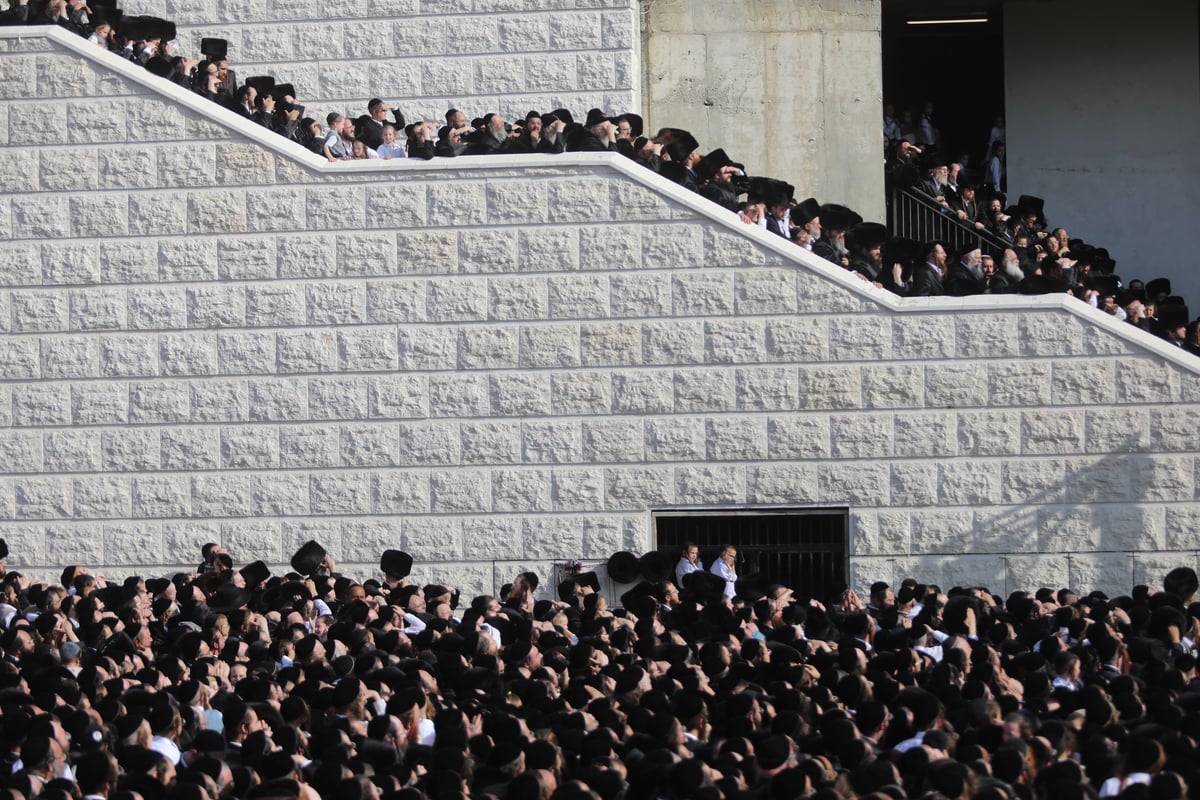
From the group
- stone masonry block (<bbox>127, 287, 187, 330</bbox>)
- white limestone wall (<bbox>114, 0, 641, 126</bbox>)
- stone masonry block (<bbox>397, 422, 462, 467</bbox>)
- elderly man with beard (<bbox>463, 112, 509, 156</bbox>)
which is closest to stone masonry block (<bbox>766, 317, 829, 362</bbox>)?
stone masonry block (<bbox>397, 422, 462, 467</bbox>)

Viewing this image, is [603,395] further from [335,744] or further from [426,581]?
[335,744]

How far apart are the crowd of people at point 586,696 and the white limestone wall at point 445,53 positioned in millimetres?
7805

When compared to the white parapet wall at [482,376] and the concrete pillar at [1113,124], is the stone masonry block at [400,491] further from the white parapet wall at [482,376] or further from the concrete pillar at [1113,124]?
the concrete pillar at [1113,124]

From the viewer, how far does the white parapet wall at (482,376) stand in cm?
1791

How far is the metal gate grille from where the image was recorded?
1836 centimetres

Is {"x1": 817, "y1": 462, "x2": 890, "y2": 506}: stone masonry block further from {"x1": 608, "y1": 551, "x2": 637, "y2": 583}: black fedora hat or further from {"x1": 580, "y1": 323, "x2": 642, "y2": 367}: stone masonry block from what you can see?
{"x1": 580, "y1": 323, "x2": 642, "y2": 367}: stone masonry block

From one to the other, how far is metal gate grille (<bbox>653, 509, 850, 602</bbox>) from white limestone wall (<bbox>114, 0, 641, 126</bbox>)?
18.3 feet

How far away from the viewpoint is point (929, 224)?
70.5 feet

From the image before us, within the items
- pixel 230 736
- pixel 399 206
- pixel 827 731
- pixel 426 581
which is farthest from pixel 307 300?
pixel 827 731

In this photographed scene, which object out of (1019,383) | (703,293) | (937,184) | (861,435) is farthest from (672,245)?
(937,184)

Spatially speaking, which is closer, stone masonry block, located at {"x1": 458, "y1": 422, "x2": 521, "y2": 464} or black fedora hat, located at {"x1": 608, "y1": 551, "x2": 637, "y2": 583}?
black fedora hat, located at {"x1": 608, "y1": 551, "x2": 637, "y2": 583}

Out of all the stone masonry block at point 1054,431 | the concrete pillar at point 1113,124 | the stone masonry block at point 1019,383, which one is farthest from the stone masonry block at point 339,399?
the concrete pillar at point 1113,124

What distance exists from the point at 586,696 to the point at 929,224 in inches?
Answer: 463

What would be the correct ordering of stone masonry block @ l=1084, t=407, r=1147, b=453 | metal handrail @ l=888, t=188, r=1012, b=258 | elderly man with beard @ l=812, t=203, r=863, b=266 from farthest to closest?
metal handrail @ l=888, t=188, r=1012, b=258 → elderly man with beard @ l=812, t=203, r=863, b=266 → stone masonry block @ l=1084, t=407, r=1147, b=453
